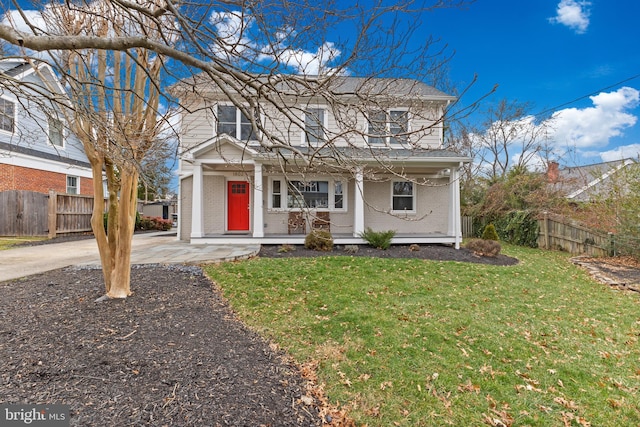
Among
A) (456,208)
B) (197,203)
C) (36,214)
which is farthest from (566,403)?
(36,214)

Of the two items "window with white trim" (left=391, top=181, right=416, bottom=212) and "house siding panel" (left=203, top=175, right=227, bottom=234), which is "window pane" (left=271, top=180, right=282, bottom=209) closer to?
"house siding panel" (left=203, top=175, right=227, bottom=234)

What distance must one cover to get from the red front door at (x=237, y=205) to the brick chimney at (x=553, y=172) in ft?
46.8

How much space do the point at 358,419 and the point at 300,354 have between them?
41.0 inches

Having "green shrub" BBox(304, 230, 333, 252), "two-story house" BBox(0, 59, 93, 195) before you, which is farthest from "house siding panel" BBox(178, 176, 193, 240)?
"green shrub" BBox(304, 230, 333, 252)

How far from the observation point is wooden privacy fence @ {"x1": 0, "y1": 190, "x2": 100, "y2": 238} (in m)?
11.8

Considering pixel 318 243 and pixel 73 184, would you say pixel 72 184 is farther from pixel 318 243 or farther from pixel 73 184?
pixel 318 243

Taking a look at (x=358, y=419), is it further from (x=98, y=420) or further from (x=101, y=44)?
(x=101, y=44)

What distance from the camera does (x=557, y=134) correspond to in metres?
19.1

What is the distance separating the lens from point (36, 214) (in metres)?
12.2

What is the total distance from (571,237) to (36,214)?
20.2 m

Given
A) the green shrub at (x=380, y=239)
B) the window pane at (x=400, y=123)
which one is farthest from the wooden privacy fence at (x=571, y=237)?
the window pane at (x=400, y=123)

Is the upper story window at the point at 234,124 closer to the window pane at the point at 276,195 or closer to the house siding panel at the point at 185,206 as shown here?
the window pane at the point at 276,195

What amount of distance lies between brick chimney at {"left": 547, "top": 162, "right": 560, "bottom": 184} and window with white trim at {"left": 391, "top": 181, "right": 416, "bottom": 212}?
7972 mm

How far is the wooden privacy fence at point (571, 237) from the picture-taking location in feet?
33.3
